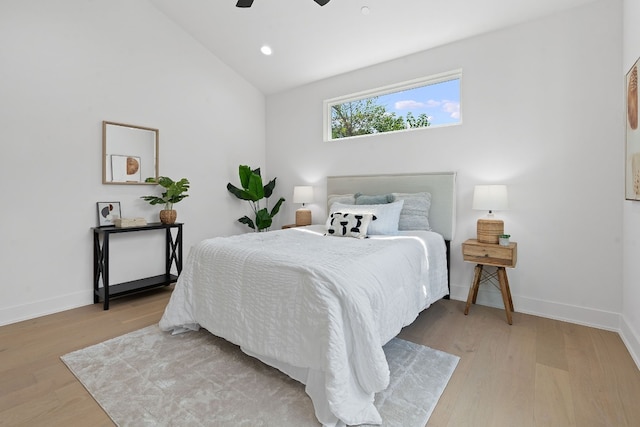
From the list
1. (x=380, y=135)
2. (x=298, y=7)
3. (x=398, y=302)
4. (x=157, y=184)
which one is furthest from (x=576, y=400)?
(x=157, y=184)

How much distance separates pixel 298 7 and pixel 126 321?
3.44m

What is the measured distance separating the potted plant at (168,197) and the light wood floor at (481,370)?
1073 millimetres

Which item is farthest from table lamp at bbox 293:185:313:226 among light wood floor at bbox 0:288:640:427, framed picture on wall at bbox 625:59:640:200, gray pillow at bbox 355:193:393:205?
framed picture on wall at bbox 625:59:640:200

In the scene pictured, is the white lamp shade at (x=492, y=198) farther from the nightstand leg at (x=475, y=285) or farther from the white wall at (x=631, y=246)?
the white wall at (x=631, y=246)

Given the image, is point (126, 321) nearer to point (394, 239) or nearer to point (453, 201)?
point (394, 239)

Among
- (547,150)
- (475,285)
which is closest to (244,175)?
(475,285)

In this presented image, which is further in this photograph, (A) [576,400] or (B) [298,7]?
(B) [298,7]

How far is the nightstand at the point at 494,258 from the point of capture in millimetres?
2652

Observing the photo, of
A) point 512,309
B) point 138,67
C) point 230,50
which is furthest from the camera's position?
point 230,50

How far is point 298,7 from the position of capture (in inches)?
127

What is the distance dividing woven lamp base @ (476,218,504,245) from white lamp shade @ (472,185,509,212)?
0.14m

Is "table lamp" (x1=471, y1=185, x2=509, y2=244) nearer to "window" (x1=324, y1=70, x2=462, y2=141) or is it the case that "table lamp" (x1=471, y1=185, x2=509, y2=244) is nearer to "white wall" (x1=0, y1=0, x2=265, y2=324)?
"window" (x1=324, y1=70, x2=462, y2=141)

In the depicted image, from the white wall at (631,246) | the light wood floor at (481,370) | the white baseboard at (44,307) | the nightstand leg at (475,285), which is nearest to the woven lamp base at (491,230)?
the nightstand leg at (475,285)

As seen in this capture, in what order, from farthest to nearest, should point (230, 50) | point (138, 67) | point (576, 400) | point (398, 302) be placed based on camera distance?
1. point (230, 50)
2. point (138, 67)
3. point (398, 302)
4. point (576, 400)
